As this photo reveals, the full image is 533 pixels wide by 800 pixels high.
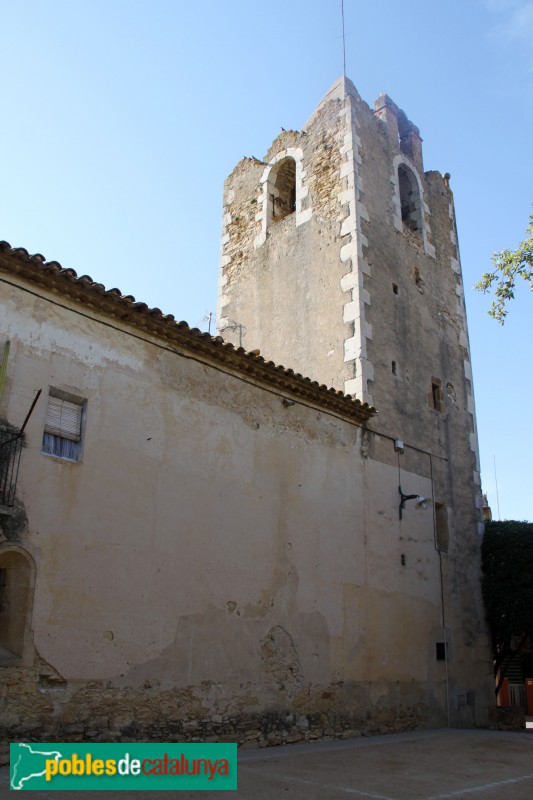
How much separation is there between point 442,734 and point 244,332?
916cm

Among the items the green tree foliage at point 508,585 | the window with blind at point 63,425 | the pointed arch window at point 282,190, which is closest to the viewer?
the window with blind at point 63,425

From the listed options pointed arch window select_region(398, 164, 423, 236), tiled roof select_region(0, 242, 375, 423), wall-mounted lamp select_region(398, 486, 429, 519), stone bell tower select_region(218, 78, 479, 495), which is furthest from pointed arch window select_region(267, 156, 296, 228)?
wall-mounted lamp select_region(398, 486, 429, 519)

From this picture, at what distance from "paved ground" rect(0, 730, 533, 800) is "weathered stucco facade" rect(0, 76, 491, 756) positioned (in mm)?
822

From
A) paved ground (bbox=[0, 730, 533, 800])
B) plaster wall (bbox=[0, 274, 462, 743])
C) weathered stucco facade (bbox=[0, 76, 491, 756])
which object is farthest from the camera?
weathered stucco facade (bbox=[0, 76, 491, 756])

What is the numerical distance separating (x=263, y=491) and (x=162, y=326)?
9.78 ft

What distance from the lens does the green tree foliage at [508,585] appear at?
45.6ft

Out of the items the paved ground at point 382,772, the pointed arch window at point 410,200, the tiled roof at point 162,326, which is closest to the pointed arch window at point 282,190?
the pointed arch window at point 410,200

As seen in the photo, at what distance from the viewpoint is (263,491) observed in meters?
10.4

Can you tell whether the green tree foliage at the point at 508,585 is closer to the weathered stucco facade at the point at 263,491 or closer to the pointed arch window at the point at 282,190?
the weathered stucco facade at the point at 263,491

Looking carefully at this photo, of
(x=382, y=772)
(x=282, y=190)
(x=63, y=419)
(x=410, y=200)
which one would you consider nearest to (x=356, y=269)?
(x=410, y=200)

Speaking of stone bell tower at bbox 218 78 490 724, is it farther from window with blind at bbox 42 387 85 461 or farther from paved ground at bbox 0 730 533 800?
window with blind at bbox 42 387 85 461

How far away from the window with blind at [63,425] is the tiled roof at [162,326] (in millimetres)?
1294

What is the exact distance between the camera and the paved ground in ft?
21.1

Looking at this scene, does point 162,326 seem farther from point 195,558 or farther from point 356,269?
point 356,269
